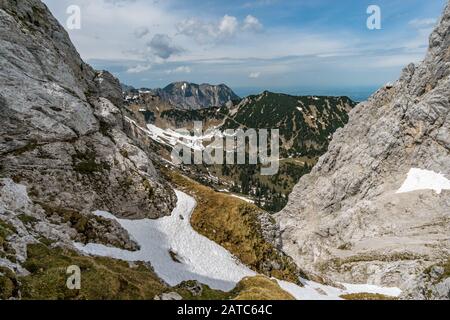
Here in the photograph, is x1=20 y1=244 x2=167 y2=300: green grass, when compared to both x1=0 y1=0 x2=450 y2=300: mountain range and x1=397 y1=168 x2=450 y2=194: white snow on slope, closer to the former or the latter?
x1=0 y1=0 x2=450 y2=300: mountain range

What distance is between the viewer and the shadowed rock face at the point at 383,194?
79.4 metres

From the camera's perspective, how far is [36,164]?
144 ft

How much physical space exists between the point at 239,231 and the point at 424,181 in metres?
68.8

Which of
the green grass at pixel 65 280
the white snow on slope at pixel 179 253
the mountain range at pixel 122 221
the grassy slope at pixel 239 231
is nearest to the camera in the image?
the green grass at pixel 65 280

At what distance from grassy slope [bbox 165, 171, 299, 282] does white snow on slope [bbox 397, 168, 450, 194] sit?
2326 inches

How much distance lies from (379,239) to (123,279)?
77345 mm

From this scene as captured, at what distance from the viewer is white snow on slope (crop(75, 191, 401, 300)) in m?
40.5

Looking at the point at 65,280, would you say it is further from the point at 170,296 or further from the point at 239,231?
the point at 239,231

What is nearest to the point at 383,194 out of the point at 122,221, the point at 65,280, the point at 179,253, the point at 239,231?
the point at 239,231

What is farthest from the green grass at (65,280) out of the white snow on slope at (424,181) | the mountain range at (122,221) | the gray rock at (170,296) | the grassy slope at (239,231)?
→ the white snow on slope at (424,181)

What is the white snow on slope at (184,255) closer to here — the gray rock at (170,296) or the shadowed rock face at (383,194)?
the gray rock at (170,296)

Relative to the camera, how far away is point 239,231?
55.0m

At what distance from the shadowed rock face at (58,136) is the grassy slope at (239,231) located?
18.9ft

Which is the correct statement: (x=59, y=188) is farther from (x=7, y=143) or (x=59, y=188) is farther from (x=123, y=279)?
(x=123, y=279)
